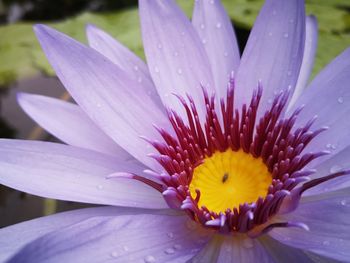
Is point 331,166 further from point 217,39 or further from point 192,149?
point 217,39

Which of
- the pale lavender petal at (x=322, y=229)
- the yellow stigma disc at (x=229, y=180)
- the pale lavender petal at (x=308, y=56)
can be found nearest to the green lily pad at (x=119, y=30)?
the pale lavender petal at (x=308, y=56)

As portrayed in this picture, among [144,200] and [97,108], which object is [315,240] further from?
[97,108]

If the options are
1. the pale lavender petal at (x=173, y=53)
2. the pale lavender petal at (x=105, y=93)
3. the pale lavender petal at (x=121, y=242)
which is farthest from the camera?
the pale lavender petal at (x=173, y=53)

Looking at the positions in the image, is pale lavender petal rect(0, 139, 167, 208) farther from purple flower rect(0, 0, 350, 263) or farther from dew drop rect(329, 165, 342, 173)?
dew drop rect(329, 165, 342, 173)

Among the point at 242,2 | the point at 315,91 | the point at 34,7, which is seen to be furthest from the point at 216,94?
the point at 34,7

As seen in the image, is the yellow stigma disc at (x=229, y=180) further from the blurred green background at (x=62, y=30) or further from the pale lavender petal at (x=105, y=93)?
the blurred green background at (x=62, y=30)

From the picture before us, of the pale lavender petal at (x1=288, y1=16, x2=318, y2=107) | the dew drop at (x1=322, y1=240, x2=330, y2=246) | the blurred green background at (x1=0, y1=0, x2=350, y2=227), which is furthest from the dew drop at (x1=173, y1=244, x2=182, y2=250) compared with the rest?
the blurred green background at (x1=0, y1=0, x2=350, y2=227)
